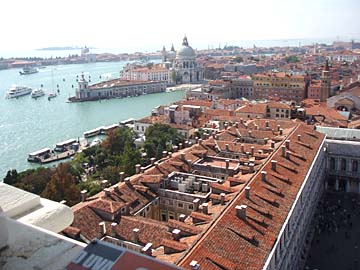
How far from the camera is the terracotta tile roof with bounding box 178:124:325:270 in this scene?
4547 mm

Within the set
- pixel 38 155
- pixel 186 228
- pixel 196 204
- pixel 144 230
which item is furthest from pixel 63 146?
pixel 186 228

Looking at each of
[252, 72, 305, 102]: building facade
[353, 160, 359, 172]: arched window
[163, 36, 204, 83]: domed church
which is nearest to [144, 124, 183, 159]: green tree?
[353, 160, 359, 172]: arched window

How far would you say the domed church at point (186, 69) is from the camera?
128 feet

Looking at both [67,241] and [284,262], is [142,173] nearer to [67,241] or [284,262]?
[284,262]

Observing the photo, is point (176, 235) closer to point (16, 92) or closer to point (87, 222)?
point (87, 222)

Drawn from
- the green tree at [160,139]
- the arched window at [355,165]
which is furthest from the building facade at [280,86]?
the arched window at [355,165]

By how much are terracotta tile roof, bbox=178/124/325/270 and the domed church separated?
3191 cm

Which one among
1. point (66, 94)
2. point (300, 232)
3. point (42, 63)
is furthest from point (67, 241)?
point (42, 63)

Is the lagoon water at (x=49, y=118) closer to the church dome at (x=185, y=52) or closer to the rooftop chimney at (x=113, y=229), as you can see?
the church dome at (x=185, y=52)

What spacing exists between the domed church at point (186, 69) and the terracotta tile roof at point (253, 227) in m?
31.9

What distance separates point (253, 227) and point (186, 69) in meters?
34.6

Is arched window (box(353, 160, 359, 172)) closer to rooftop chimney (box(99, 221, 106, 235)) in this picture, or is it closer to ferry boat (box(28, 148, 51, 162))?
rooftop chimney (box(99, 221, 106, 235))

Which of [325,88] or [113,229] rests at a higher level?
[325,88]

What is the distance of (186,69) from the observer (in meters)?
39.1
